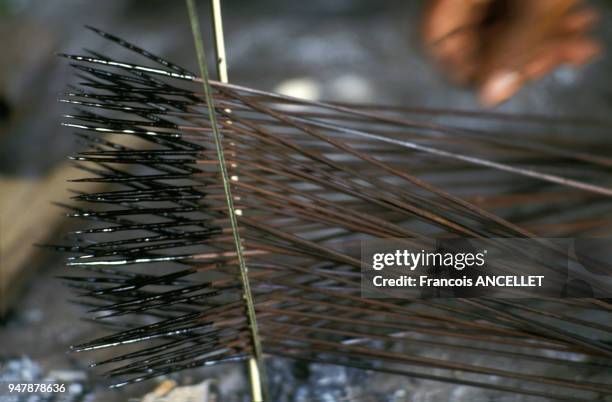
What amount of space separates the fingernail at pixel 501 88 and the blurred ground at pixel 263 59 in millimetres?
21

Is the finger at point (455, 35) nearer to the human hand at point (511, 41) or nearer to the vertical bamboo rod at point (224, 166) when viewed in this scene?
the human hand at point (511, 41)

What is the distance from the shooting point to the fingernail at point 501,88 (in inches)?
58.5

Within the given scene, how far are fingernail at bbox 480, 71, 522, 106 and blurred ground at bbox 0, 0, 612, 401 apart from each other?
2 cm

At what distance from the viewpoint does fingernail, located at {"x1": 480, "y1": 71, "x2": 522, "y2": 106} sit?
1.49m

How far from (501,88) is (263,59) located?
0.54 metres

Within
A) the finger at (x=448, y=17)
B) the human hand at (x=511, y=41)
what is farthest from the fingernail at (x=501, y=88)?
the finger at (x=448, y=17)

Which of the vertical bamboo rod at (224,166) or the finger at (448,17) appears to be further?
the finger at (448,17)

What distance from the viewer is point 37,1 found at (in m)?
1.76

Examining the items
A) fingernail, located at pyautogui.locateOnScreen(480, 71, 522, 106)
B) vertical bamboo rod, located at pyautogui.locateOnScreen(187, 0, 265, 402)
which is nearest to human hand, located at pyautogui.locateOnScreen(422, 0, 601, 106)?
fingernail, located at pyautogui.locateOnScreen(480, 71, 522, 106)

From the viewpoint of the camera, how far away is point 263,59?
163cm

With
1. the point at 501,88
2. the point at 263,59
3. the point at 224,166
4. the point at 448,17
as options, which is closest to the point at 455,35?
the point at 448,17

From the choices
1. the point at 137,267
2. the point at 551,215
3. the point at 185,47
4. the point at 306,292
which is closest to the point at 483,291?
the point at 306,292

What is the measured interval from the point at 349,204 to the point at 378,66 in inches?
28.6

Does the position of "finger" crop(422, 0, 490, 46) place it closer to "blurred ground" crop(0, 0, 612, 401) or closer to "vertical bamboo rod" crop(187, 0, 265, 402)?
"blurred ground" crop(0, 0, 612, 401)
